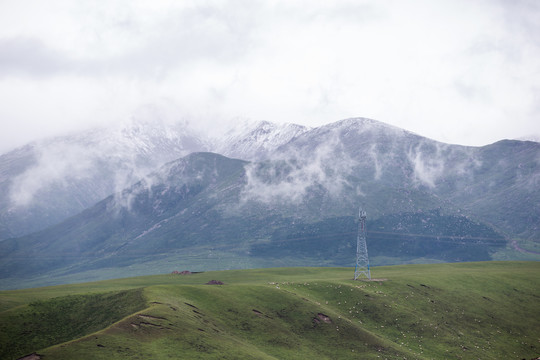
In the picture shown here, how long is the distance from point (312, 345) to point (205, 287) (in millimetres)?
33130

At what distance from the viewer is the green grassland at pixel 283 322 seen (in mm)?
83188

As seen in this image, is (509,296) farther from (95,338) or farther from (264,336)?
(95,338)

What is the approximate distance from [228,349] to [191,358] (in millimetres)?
10110

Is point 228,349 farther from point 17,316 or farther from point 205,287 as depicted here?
point 17,316

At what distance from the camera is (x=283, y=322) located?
364 feet

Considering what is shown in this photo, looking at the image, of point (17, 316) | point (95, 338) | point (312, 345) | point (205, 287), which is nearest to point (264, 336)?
point (312, 345)

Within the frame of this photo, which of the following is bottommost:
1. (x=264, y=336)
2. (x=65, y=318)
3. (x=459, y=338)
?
(x=459, y=338)

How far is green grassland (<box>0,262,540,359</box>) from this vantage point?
273 ft

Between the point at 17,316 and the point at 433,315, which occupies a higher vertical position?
the point at 17,316

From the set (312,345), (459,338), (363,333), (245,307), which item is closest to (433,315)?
(459,338)

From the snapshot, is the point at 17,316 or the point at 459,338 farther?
the point at 459,338

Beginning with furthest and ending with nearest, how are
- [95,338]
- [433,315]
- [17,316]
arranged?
[433,315] < [17,316] < [95,338]

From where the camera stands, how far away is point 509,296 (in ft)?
511

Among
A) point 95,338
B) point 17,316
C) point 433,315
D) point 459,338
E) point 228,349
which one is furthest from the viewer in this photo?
point 433,315
